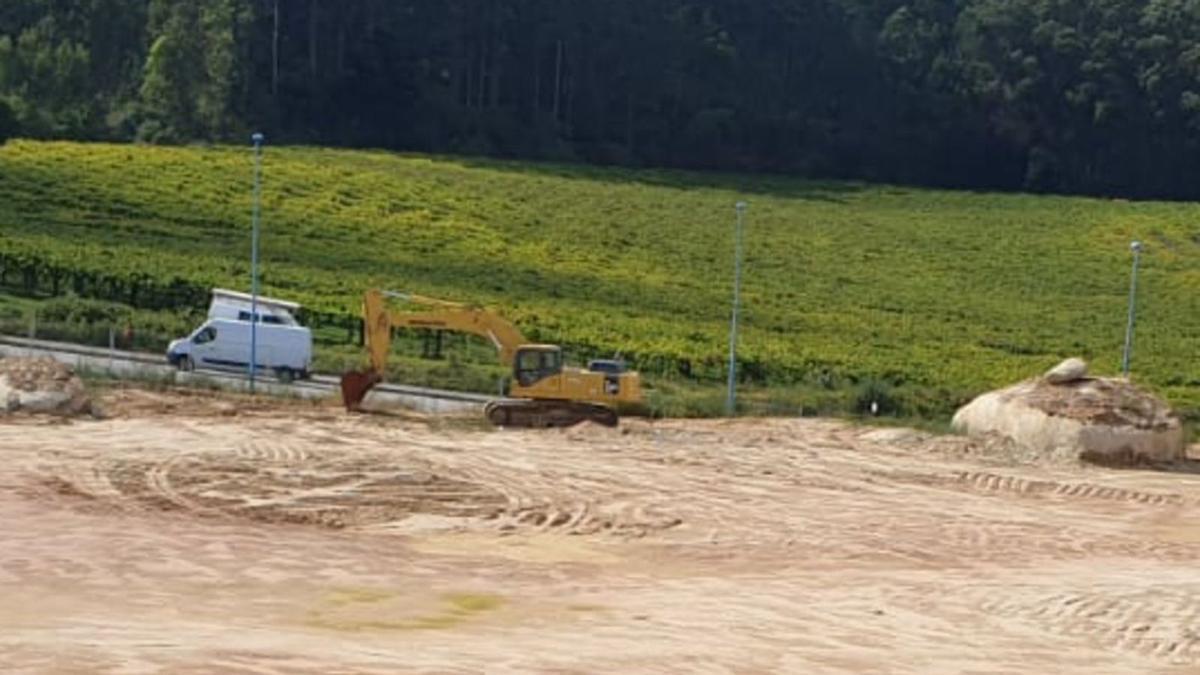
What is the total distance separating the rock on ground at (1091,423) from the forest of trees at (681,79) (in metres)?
62.3

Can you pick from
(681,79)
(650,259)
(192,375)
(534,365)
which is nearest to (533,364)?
(534,365)

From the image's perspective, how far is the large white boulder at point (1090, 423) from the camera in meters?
33.8

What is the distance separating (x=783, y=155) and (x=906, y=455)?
7538 cm

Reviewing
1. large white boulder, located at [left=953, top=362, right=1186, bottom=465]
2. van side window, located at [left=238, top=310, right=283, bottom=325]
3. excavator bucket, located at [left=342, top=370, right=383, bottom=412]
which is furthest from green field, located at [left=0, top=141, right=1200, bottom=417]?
excavator bucket, located at [left=342, top=370, right=383, bottom=412]

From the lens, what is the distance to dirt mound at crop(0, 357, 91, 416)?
31.1m

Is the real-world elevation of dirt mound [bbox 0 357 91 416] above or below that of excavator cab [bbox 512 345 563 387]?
below

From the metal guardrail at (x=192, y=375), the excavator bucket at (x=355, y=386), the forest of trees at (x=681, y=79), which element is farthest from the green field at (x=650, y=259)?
the forest of trees at (x=681, y=79)

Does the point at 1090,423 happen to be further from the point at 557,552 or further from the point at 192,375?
the point at 192,375

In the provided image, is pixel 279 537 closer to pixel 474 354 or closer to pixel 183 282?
pixel 474 354

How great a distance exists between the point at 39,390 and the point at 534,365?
29.1 feet

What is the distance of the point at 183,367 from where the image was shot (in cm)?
4184

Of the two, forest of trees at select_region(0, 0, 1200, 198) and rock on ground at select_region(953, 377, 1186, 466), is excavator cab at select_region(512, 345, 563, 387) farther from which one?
forest of trees at select_region(0, 0, 1200, 198)

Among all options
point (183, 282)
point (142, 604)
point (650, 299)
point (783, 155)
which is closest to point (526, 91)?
point (783, 155)

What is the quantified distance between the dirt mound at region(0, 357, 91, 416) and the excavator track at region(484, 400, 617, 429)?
731 cm
